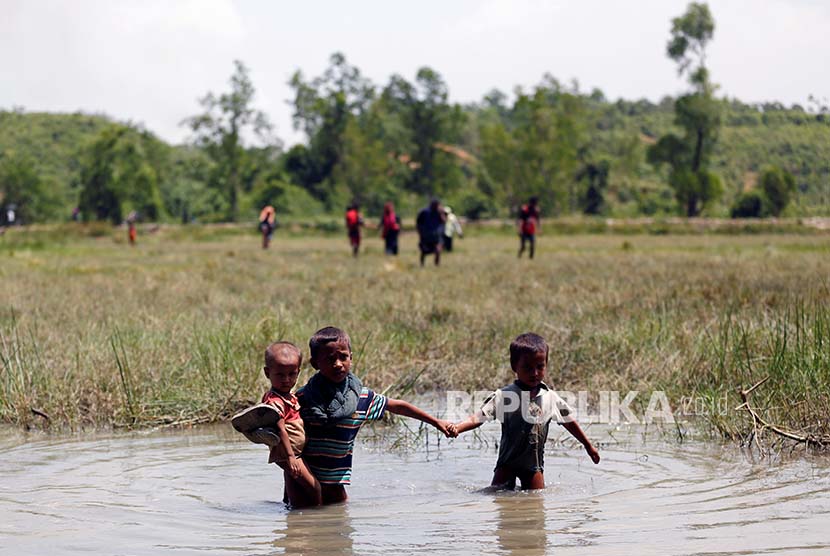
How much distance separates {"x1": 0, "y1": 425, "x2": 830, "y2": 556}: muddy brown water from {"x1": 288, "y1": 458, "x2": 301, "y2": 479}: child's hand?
222 millimetres

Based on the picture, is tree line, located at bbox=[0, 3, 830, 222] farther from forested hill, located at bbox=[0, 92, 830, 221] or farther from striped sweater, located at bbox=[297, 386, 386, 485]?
striped sweater, located at bbox=[297, 386, 386, 485]

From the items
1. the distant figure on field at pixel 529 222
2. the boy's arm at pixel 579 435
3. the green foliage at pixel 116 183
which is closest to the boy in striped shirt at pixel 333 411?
the boy's arm at pixel 579 435

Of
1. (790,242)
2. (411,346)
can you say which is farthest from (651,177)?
(411,346)

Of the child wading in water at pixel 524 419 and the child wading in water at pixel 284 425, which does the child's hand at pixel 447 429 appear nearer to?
the child wading in water at pixel 524 419

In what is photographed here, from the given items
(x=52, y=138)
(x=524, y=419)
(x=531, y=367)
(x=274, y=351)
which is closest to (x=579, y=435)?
(x=524, y=419)

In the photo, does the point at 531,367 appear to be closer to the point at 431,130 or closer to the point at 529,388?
the point at 529,388

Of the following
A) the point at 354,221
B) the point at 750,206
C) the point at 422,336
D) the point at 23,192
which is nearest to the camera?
the point at 422,336

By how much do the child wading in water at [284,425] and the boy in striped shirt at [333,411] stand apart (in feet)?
0.28

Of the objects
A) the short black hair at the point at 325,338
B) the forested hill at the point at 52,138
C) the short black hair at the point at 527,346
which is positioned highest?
the forested hill at the point at 52,138

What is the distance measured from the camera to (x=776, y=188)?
2495 inches

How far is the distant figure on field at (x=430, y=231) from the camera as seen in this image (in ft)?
82.7

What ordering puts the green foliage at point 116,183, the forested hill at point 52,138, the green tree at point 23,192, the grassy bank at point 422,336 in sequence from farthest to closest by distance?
the forested hill at point 52,138 → the green tree at point 23,192 → the green foliage at point 116,183 → the grassy bank at point 422,336

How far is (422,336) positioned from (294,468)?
552 centimetres

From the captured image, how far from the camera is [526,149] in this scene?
73938 mm
